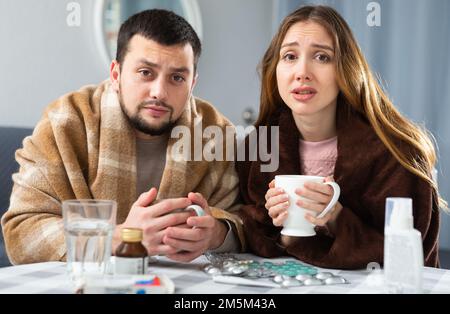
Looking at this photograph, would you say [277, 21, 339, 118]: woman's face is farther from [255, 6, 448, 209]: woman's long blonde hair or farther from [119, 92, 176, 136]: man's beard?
[119, 92, 176, 136]: man's beard

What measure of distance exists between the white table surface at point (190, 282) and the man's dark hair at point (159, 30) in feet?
1.92

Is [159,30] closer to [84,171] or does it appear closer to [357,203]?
[84,171]

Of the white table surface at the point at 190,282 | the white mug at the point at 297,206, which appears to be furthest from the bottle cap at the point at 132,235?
the white mug at the point at 297,206

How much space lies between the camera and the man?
1.24 m

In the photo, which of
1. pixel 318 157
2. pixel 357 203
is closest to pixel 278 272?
pixel 357 203

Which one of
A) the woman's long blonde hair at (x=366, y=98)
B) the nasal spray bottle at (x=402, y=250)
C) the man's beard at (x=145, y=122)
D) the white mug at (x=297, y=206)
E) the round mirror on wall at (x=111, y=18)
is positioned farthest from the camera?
the round mirror on wall at (x=111, y=18)

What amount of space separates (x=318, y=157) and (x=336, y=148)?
0.05 meters

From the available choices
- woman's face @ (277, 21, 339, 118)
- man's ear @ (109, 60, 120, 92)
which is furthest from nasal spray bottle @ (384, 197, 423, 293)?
man's ear @ (109, 60, 120, 92)

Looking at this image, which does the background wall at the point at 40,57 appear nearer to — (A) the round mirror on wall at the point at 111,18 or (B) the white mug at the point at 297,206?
(A) the round mirror on wall at the point at 111,18

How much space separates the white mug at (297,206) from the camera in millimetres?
1022

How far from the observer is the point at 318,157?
141 cm

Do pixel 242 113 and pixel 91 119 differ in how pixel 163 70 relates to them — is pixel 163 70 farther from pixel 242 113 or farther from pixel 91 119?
pixel 242 113

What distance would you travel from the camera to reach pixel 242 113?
3.34 metres
